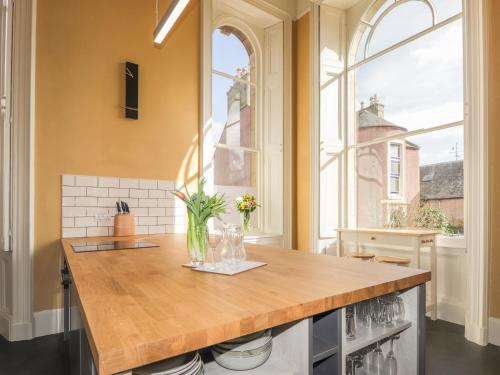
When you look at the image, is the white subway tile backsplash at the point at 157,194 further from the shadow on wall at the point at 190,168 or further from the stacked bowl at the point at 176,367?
the stacked bowl at the point at 176,367

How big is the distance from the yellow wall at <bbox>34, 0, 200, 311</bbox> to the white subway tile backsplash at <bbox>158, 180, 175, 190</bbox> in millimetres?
66

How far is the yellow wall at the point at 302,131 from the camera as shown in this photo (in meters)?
4.34

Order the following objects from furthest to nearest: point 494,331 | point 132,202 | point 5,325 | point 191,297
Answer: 1. point 132,202
2. point 5,325
3. point 494,331
4. point 191,297

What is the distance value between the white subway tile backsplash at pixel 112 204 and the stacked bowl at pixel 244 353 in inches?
90.6

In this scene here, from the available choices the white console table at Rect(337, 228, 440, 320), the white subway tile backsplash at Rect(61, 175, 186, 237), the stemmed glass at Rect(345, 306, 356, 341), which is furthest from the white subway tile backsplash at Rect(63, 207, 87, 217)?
the white console table at Rect(337, 228, 440, 320)

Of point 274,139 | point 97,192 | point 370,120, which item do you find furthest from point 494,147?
point 97,192

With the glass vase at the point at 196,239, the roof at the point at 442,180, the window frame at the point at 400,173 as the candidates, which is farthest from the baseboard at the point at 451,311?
the glass vase at the point at 196,239

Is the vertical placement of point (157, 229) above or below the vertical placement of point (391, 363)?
above

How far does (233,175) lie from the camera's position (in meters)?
4.30

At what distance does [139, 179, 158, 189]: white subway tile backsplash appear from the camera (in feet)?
10.7

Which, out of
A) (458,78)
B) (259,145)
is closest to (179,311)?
(458,78)

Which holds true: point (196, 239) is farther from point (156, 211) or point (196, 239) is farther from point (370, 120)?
point (370, 120)

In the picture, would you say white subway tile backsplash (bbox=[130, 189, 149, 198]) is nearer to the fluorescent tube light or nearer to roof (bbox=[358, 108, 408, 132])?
the fluorescent tube light

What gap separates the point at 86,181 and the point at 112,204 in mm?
303
